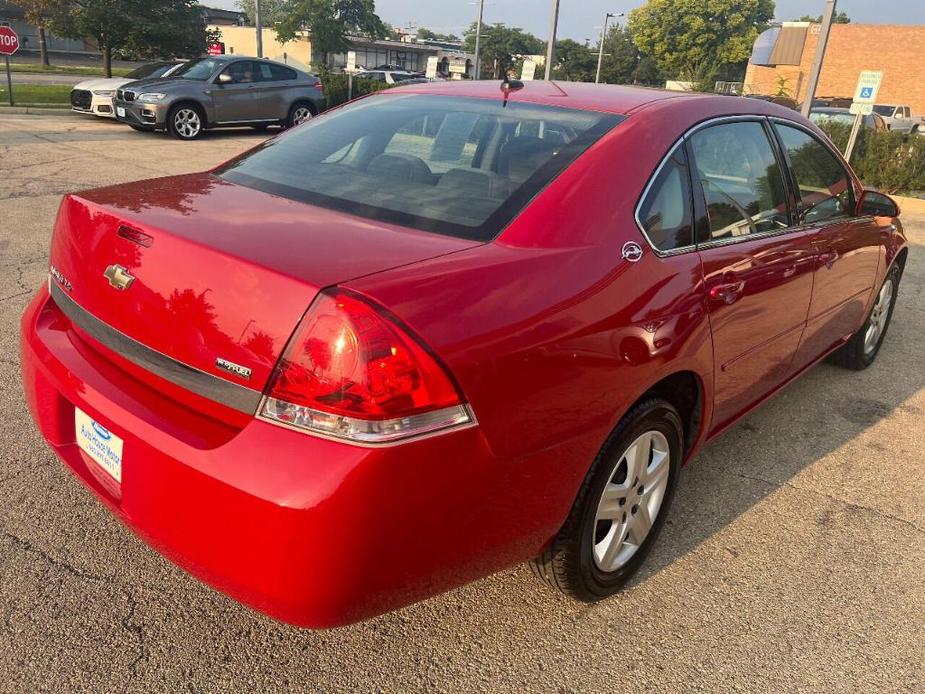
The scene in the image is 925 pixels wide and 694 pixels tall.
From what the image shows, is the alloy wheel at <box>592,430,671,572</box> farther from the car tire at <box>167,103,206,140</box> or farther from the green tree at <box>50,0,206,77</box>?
the green tree at <box>50,0,206,77</box>

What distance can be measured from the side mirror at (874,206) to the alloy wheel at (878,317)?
715 mm

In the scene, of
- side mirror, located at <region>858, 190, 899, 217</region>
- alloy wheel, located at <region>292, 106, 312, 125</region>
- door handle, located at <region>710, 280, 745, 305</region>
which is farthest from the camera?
alloy wheel, located at <region>292, 106, 312, 125</region>

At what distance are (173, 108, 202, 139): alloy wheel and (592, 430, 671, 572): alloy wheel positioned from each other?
13.0m

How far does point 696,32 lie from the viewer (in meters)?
73.2

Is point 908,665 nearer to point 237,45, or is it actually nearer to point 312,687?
point 312,687

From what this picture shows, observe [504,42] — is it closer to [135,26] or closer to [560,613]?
[135,26]

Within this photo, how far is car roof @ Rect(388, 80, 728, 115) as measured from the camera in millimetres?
2650

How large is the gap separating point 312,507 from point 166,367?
1.94ft

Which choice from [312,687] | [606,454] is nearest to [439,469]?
[606,454]

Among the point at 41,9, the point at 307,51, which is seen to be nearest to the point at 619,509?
the point at 41,9

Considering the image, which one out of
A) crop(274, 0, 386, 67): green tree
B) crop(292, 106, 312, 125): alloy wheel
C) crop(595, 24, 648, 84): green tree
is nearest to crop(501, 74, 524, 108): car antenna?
crop(292, 106, 312, 125): alloy wheel

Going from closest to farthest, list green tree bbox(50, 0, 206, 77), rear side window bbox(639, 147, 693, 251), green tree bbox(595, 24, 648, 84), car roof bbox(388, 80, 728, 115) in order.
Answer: rear side window bbox(639, 147, 693, 251)
car roof bbox(388, 80, 728, 115)
green tree bbox(50, 0, 206, 77)
green tree bbox(595, 24, 648, 84)

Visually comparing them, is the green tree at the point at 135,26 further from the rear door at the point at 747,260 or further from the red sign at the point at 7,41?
the rear door at the point at 747,260

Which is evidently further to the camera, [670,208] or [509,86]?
[509,86]
